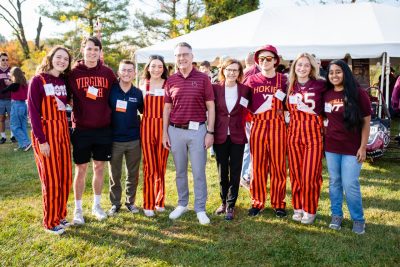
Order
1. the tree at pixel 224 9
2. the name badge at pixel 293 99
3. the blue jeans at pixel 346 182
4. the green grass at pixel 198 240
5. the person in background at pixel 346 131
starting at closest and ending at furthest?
the green grass at pixel 198 240 < the person in background at pixel 346 131 < the blue jeans at pixel 346 182 < the name badge at pixel 293 99 < the tree at pixel 224 9

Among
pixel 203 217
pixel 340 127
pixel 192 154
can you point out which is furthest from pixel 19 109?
pixel 340 127

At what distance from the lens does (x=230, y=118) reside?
3787mm

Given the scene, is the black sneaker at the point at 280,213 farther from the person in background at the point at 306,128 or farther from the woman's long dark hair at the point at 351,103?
the woman's long dark hair at the point at 351,103

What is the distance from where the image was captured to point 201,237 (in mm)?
3531

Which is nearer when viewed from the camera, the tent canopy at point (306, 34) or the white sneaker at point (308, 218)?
the white sneaker at point (308, 218)

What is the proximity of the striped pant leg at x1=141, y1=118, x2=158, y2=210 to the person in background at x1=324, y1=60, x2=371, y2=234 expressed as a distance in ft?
5.99

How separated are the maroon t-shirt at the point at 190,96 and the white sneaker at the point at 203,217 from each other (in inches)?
40.3

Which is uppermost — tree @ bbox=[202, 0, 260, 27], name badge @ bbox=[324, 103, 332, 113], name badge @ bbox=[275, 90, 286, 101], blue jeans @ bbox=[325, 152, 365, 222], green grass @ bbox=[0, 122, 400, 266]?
tree @ bbox=[202, 0, 260, 27]

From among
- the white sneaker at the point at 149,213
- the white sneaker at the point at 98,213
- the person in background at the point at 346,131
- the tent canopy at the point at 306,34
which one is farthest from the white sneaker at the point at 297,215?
the tent canopy at the point at 306,34

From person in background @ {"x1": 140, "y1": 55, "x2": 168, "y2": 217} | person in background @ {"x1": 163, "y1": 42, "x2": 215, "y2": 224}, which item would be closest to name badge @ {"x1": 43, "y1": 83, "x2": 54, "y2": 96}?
person in background @ {"x1": 140, "y1": 55, "x2": 168, "y2": 217}

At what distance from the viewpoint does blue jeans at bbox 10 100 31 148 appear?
7.85m

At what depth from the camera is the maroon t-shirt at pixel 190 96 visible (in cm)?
365

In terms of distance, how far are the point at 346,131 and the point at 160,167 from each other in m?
2.00

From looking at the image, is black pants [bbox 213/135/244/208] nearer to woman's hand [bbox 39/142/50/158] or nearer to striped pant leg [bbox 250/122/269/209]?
striped pant leg [bbox 250/122/269/209]
